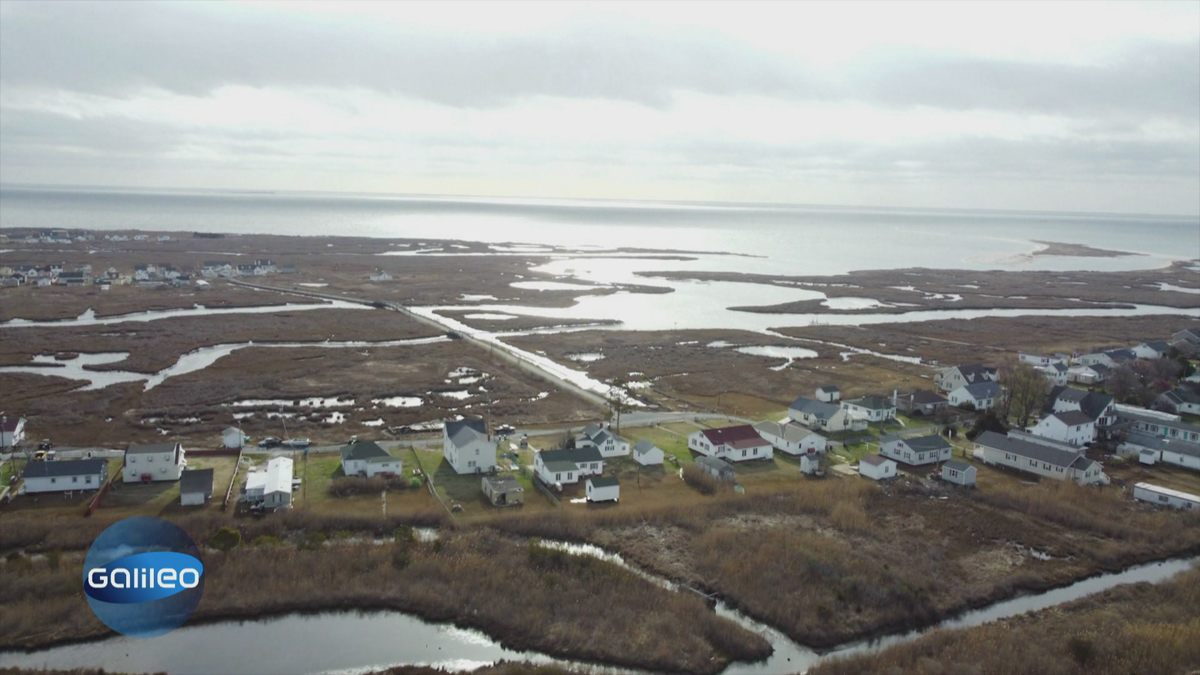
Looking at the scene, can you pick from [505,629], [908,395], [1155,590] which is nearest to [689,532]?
[505,629]

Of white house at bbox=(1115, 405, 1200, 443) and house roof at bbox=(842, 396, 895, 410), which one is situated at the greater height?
house roof at bbox=(842, 396, 895, 410)

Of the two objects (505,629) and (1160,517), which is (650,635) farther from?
(1160,517)

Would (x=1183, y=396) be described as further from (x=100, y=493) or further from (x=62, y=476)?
(x=62, y=476)

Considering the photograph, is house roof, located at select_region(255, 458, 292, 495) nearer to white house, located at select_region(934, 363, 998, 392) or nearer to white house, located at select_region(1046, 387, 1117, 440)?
white house, located at select_region(934, 363, 998, 392)

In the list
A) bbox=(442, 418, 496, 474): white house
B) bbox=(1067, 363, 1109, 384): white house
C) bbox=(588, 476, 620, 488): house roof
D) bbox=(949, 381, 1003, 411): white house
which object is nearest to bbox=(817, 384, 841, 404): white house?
bbox=(949, 381, 1003, 411): white house

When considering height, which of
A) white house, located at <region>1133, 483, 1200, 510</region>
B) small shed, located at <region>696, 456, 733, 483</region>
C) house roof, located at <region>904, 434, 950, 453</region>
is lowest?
white house, located at <region>1133, 483, 1200, 510</region>

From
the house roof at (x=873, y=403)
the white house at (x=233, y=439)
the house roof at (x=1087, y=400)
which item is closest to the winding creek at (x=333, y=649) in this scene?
the white house at (x=233, y=439)

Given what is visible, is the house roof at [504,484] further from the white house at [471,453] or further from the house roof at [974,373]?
the house roof at [974,373]
